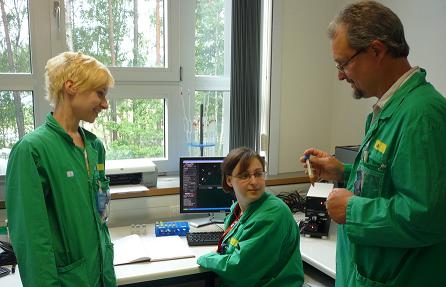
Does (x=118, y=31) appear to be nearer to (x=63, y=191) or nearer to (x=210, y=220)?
(x=210, y=220)

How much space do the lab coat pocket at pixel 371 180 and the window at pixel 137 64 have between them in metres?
2.04

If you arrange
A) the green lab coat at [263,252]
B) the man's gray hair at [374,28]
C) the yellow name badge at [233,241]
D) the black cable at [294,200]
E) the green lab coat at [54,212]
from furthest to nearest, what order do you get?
the black cable at [294,200] < the yellow name badge at [233,241] < the green lab coat at [263,252] < the green lab coat at [54,212] < the man's gray hair at [374,28]

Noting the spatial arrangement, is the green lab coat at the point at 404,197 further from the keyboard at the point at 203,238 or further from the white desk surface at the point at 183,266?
the keyboard at the point at 203,238

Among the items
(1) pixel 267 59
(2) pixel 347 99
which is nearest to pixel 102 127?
(1) pixel 267 59

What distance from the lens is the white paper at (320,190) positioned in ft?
7.96

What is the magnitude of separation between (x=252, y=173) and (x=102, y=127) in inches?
52.3

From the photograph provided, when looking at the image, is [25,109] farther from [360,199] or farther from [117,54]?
[360,199]

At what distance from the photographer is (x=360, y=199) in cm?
106

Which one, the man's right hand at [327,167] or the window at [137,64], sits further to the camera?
the window at [137,64]

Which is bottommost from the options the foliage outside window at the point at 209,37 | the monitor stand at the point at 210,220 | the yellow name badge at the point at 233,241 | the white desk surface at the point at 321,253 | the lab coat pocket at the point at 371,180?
the white desk surface at the point at 321,253

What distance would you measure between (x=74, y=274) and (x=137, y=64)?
1.77 m

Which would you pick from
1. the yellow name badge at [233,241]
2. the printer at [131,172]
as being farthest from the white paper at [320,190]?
the printer at [131,172]

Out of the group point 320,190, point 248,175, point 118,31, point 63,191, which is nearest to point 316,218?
point 320,190

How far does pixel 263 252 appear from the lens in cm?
178
